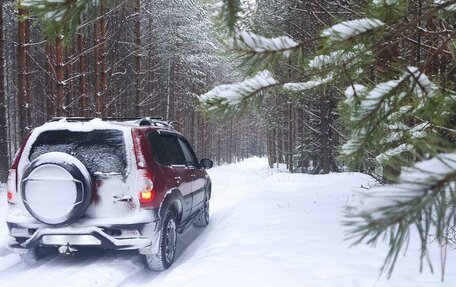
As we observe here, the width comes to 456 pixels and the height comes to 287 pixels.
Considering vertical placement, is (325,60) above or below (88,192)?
above

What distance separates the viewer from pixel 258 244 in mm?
5512

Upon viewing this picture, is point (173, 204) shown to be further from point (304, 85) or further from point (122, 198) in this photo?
point (304, 85)

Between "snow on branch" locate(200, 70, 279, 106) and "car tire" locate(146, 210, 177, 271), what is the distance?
3.27m

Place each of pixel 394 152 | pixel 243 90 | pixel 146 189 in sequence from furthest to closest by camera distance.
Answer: pixel 146 189 → pixel 394 152 → pixel 243 90

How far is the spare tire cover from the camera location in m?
4.48

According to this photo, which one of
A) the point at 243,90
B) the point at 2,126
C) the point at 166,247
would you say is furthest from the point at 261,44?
the point at 2,126

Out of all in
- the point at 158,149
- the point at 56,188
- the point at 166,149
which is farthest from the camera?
the point at 166,149

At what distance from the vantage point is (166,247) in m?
5.37

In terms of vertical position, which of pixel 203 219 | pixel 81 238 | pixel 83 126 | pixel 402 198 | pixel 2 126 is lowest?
pixel 203 219

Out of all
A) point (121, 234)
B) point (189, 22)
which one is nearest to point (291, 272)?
point (121, 234)

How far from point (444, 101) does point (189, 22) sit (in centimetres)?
2697

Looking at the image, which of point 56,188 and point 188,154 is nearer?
point 56,188

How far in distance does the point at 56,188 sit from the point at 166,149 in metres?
1.93

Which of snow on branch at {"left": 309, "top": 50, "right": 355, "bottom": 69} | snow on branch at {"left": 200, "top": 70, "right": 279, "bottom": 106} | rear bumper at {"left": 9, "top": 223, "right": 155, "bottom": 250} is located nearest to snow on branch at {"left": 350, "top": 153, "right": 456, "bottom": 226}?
snow on branch at {"left": 200, "top": 70, "right": 279, "bottom": 106}
